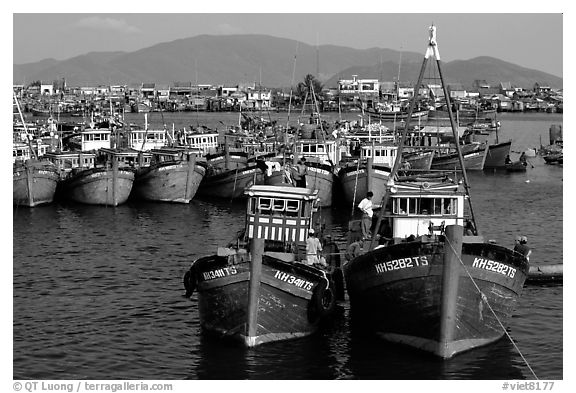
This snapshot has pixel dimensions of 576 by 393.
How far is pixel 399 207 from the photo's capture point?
98.4 ft

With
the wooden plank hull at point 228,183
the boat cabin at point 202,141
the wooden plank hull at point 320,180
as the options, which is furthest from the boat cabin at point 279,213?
the boat cabin at point 202,141

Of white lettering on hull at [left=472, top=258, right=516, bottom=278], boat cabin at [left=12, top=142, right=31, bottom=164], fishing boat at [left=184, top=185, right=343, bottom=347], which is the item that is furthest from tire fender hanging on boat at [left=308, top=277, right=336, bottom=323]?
boat cabin at [left=12, top=142, right=31, bottom=164]

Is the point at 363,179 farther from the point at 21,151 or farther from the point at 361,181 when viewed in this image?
the point at 21,151

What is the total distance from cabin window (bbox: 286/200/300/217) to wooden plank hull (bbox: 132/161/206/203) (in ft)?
105

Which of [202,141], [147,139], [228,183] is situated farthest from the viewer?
[202,141]

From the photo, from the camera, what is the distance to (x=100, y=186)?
61406mm

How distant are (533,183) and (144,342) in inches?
2143

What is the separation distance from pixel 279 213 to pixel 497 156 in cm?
6123

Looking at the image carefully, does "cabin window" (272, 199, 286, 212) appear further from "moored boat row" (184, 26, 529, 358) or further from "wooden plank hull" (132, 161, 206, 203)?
"wooden plank hull" (132, 161, 206, 203)

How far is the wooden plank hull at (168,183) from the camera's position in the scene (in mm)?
62766

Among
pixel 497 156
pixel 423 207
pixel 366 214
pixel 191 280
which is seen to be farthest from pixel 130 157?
pixel 423 207

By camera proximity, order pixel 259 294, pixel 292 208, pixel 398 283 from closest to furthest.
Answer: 1. pixel 398 283
2. pixel 259 294
3. pixel 292 208

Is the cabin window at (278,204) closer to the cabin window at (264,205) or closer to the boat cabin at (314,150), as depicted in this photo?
the cabin window at (264,205)

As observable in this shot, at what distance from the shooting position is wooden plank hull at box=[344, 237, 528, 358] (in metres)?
26.0
